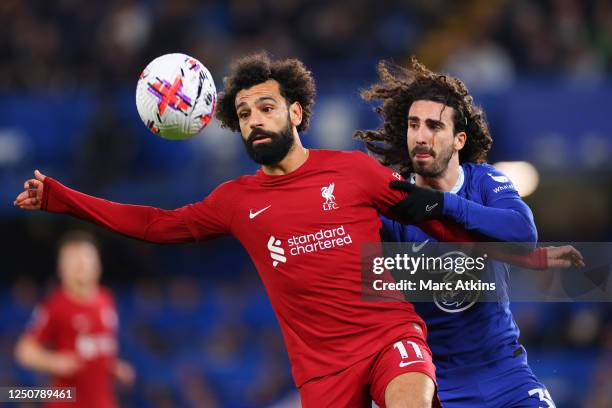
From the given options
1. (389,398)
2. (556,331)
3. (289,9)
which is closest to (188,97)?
(389,398)

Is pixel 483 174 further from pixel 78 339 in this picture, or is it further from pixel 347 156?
pixel 78 339

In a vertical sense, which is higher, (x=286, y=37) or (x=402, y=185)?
(x=286, y=37)

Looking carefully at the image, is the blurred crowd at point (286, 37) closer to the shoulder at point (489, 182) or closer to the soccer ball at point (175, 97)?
the shoulder at point (489, 182)

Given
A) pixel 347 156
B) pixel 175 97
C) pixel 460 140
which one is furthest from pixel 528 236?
pixel 175 97

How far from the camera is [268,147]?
20.3ft

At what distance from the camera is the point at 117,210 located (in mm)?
6395

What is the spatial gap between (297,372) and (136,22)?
9.42 m

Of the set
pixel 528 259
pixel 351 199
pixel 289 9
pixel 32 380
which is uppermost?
pixel 289 9

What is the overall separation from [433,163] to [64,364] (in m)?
4.37

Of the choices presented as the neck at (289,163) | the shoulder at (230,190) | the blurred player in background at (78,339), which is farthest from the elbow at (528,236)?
the blurred player in background at (78,339)

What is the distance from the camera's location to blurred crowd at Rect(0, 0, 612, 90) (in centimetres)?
1377

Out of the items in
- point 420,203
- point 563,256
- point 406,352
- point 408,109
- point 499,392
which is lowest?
point 499,392

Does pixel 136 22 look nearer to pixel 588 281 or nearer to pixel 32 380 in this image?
pixel 32 380

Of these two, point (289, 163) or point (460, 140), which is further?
point (460, 140)
